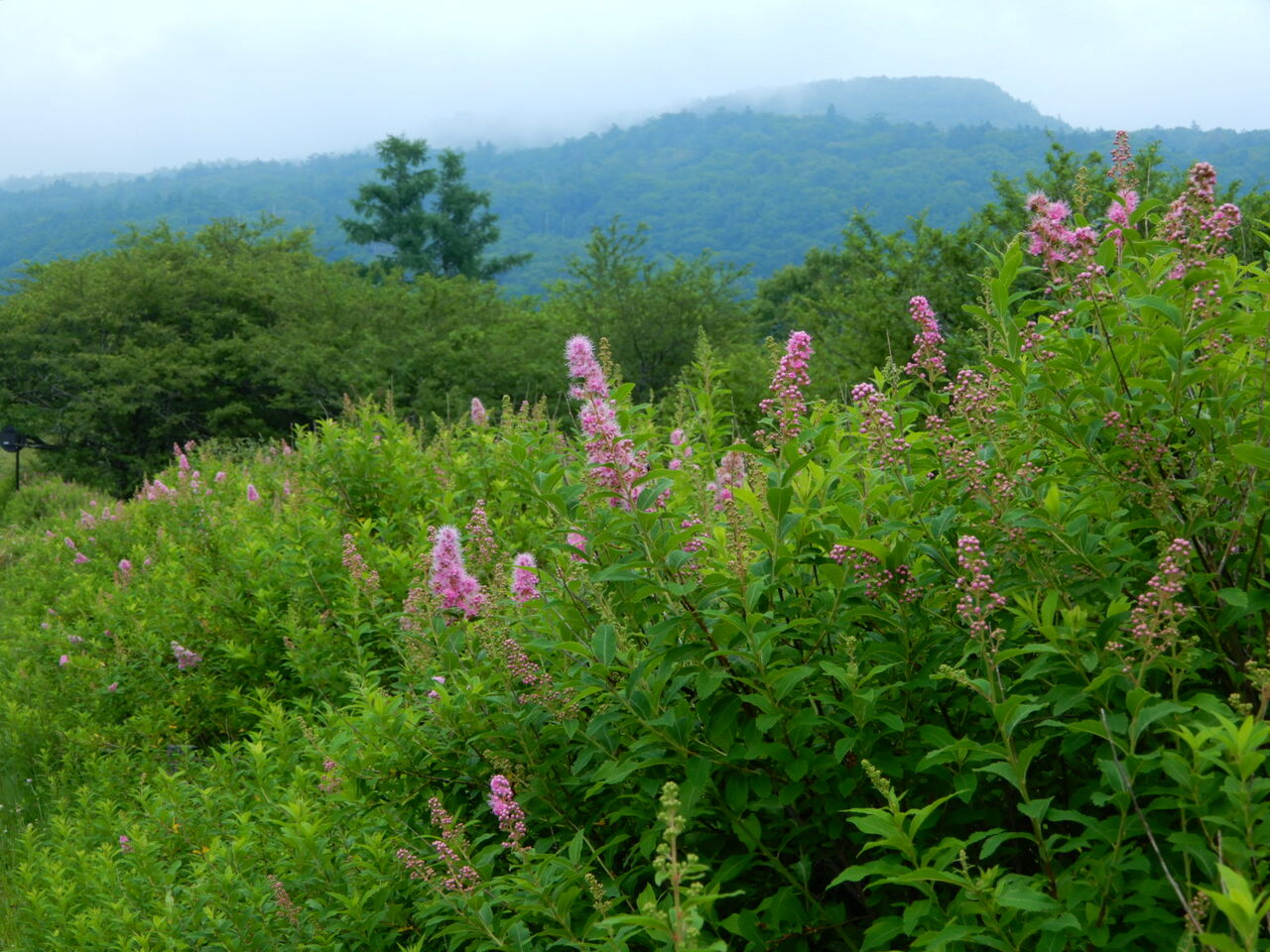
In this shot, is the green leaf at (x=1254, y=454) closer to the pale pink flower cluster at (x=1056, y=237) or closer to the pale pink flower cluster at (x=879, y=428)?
the pale pink flower cluster at (x=1056, y=237)

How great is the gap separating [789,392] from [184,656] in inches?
208

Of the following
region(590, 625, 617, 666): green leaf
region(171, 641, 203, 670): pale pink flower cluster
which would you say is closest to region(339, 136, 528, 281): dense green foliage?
region(171, 641, 203, 670): pale pink flower cluster

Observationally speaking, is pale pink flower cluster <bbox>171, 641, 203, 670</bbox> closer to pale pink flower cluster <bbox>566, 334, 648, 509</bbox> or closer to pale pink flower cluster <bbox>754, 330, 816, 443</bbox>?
pale pink flower cluster <bbox>566, 334, 648, 509</bbox>

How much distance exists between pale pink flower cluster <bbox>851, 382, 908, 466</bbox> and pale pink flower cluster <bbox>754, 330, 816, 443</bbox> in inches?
6.4

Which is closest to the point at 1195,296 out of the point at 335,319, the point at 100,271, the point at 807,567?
the point at 807,567

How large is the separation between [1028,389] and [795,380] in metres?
0.65

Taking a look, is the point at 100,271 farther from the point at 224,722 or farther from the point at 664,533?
the point at 664,533

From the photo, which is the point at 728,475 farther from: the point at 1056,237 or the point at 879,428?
the point at 1056,237

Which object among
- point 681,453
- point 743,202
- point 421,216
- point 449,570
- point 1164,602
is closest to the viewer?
point 1164,602

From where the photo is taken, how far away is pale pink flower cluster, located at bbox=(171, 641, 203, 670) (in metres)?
6.48

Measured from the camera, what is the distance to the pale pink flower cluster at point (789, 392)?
8.90 ft

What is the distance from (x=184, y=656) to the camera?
6.53 metres

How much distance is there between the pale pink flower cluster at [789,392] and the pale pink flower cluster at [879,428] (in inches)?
6.4

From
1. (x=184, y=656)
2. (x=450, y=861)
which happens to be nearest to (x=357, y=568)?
(x=184, y=656)
